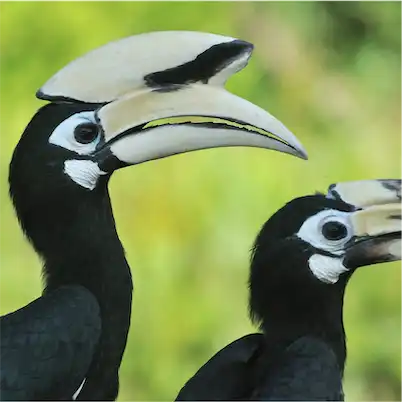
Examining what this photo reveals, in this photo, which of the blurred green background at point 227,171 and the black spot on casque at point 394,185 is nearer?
the black spot on casque at point 394,185

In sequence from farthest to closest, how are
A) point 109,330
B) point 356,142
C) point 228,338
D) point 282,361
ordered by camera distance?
point 356,142 < point 228,338 < point 109,330 < point 282,361

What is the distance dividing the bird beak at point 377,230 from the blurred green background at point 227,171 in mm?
333

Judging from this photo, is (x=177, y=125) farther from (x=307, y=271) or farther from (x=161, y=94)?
(x=307, y=271)

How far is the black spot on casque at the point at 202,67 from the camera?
1.11 m

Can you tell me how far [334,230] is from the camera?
1075 millimetres

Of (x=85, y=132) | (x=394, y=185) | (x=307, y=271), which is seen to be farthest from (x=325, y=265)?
(x=85, y=132)

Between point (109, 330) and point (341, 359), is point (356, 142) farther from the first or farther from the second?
point (109, 330)

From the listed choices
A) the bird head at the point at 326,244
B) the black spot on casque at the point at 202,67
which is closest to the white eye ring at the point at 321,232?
the bird head at the point at 326,244

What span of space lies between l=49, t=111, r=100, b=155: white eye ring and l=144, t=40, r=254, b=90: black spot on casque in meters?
0.11

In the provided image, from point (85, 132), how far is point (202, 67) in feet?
0.69

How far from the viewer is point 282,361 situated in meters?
1.01

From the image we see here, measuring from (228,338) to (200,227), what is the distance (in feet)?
0.74

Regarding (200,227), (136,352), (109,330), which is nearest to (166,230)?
(200,227)

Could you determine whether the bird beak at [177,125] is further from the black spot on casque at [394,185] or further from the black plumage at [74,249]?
the black spot on casque at [394,185]
